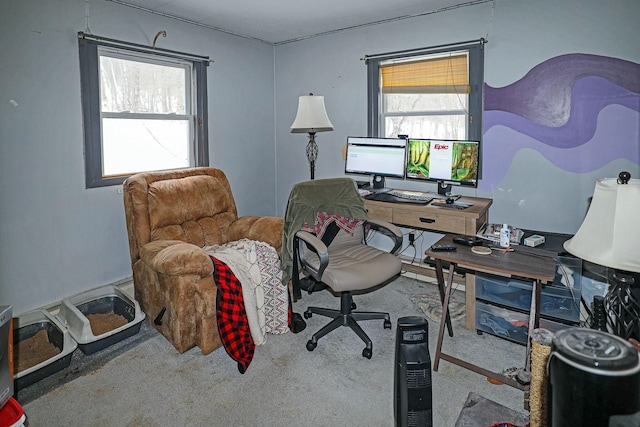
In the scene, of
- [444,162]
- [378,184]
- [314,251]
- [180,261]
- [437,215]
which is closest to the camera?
[180,261]

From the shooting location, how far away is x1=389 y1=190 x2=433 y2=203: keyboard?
3.28 m

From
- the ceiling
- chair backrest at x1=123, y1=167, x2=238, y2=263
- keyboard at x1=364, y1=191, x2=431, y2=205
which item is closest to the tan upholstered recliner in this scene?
chair backrest at x1=123, y1=167, x2=238, y2=263

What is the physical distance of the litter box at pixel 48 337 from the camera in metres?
2.17

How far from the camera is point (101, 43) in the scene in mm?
3066

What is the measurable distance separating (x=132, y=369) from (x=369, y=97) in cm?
287

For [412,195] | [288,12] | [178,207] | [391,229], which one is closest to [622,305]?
[391,229]

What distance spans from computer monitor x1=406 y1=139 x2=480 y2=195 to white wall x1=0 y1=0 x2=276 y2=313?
2187mm

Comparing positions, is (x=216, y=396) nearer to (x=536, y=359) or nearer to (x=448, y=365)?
(x=448, y=365)

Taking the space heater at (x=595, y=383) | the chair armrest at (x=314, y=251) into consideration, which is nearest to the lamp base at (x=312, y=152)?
the chair armrest at (x=314, y=251)

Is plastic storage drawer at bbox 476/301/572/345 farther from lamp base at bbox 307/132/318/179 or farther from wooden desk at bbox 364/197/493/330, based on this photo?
lamp base at bbox 307/132/318/179

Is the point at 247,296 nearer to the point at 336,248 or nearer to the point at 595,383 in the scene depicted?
the point at 336,248

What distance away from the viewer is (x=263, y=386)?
87.5 inches

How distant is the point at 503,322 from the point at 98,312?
2.68m

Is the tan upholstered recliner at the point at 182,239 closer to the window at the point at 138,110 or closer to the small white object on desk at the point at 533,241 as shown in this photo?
the window at the point at 138,110
